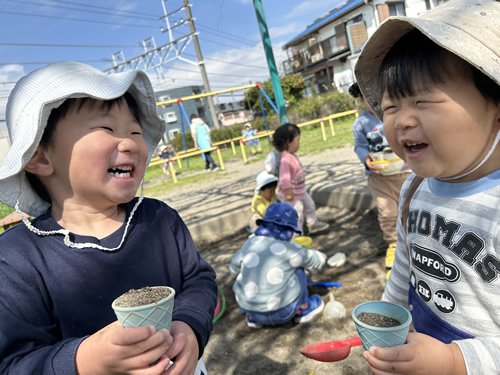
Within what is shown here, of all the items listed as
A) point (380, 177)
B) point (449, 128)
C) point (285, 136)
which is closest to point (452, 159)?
point (449, 128)

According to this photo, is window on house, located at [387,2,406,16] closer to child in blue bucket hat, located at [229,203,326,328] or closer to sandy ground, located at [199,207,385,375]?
sandy ground, located at [199,207,385,375]

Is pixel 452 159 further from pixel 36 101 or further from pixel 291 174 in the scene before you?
pixel 291 174

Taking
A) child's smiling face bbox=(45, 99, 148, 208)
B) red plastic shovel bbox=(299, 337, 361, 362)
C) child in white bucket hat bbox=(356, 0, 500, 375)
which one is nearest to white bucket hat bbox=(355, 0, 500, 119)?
child in white bucket hat bbox=(356, 0, 500, 375)

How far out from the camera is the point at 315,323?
2645mm

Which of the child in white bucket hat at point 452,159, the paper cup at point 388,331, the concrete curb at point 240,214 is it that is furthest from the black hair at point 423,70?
the concrete curb at point 240,214

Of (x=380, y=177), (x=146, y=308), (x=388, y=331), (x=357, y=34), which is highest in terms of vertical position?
(x=357, y=34)

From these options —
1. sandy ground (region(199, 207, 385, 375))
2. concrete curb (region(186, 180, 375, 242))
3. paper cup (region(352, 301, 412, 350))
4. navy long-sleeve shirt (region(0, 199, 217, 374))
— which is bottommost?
sandy ground (region(199, 207, 385, 375))

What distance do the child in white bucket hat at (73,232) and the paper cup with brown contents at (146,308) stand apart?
75 millimetres

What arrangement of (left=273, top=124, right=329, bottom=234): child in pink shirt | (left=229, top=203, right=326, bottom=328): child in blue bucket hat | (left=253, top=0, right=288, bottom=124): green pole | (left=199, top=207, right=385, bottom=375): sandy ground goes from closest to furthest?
(left=199, top=207, right=385, bottom=375): sandy ground → (left=229, top=203, right=326, bottom=328): child in blue bucket hat → (left=273, top=124, right=329, bottom=234): child in pink shirt → (left=253, top=0, right=288, bottom=124): green pole

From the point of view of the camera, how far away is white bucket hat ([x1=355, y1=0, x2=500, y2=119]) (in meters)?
0.86

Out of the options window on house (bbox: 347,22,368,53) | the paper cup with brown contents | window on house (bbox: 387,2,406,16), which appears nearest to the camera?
the paper cup with brown contents

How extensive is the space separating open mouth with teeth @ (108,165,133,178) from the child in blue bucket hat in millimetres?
1661

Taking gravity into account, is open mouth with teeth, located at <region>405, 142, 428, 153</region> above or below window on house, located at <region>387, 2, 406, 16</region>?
below

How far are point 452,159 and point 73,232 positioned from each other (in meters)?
1.18
